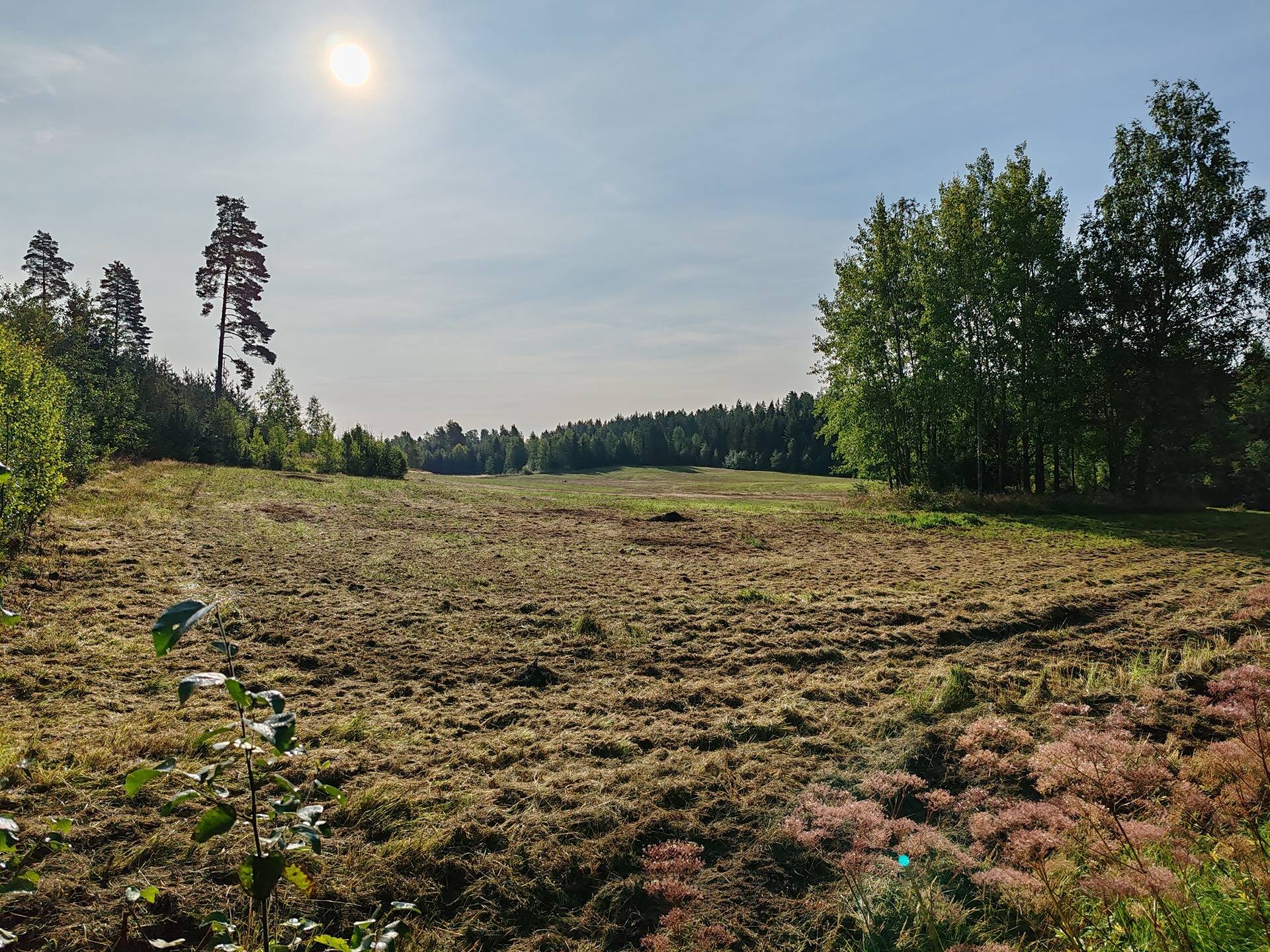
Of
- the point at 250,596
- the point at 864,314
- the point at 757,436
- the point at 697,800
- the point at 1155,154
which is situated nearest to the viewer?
the point at 697,800

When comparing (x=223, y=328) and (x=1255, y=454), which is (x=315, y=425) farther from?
(x=1255, y=454)

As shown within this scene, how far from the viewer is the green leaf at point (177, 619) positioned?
4.24ft

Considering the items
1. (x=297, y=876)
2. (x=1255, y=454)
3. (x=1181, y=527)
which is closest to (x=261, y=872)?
(x=297, y=876)

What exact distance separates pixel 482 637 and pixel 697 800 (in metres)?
5.22

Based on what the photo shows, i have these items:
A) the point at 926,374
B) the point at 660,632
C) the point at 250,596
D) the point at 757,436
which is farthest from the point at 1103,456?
the point at 757,436

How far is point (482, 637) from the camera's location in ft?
29.9

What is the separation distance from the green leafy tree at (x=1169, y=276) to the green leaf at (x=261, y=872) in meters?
31.1

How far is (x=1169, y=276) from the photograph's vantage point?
939 inches

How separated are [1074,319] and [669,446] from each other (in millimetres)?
97573

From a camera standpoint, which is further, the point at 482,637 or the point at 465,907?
the point at 482,637

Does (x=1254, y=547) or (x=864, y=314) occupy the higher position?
(x=864, y=314)

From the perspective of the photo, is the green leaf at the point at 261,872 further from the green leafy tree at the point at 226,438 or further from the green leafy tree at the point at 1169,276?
the green leafy tree at the point at 226,438

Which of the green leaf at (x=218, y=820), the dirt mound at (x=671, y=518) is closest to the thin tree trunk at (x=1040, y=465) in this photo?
the dirt mound at (x=671, y=518)

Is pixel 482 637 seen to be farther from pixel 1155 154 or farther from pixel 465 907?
pixel 1155 154
